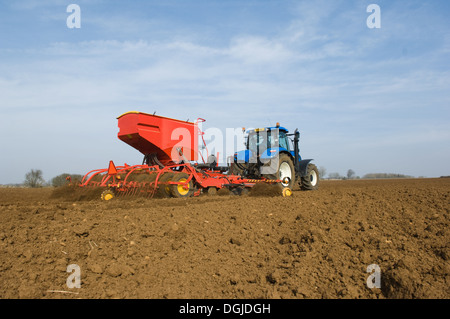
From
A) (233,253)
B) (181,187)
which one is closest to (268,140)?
(181,187)

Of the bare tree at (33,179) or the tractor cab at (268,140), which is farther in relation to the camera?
the bare tree at (33,179)

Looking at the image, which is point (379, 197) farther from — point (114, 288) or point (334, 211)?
point (114, 288)

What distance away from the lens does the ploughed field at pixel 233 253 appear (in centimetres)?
279

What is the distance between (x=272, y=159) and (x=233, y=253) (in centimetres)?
618

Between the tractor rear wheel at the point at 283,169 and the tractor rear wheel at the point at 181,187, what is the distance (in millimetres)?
2399

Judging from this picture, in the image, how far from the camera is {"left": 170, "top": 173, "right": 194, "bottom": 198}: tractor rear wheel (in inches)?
326

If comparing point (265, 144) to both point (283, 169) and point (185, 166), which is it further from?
point (185, 166)

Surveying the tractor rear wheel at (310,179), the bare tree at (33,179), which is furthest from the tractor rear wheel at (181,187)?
the bare tree at (33,179)

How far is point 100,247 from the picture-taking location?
3625 mm

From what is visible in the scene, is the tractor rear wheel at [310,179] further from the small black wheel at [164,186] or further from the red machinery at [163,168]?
the small black wheel at [164,186]

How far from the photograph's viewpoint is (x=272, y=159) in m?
9.55

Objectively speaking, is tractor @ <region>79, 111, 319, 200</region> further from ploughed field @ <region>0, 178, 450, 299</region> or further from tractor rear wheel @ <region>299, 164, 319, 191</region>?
ploughed field @ <region>0, 178, 450, 299</region>

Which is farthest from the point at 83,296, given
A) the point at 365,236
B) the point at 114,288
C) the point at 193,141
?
the point at 193,141
